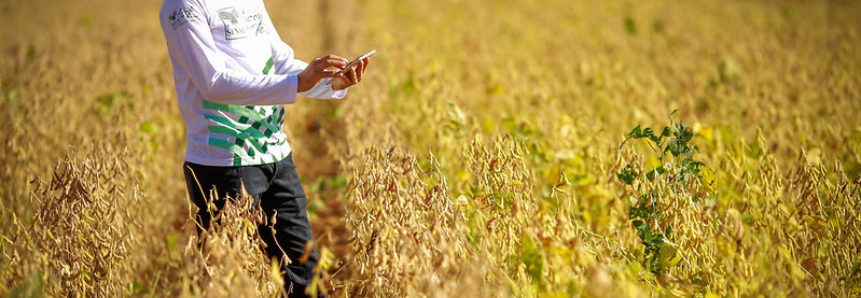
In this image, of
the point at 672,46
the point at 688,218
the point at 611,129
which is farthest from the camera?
the point at 672,46

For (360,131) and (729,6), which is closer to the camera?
(360,131)

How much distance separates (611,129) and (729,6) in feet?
32.3

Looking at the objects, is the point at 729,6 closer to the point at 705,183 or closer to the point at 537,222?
the point at 705,183

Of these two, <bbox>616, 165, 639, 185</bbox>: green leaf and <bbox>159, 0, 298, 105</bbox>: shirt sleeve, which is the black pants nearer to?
<bbox>159, 0, 298, 105</bbox>: shirt sleeve

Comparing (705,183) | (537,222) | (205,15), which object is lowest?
(537,222)

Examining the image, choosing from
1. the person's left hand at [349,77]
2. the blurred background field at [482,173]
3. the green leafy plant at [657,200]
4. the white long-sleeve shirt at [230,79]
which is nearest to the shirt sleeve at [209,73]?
the white long-sleeve shirt at [230,79]

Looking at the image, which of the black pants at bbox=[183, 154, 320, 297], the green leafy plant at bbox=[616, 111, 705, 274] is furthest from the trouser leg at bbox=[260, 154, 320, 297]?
the green leafy plant at bbox=[616, 111, 705, 274]

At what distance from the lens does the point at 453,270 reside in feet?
5.45

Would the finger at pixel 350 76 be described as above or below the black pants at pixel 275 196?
above

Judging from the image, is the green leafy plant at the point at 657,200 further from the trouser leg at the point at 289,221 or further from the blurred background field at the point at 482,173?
the trouser leg at the point at 289,221

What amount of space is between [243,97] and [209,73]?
0.12m

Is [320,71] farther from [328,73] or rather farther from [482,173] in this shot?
[482,173]

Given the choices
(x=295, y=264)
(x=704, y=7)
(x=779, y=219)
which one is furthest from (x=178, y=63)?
(x=704, y=7)

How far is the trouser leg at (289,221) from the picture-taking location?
1.96 metres
